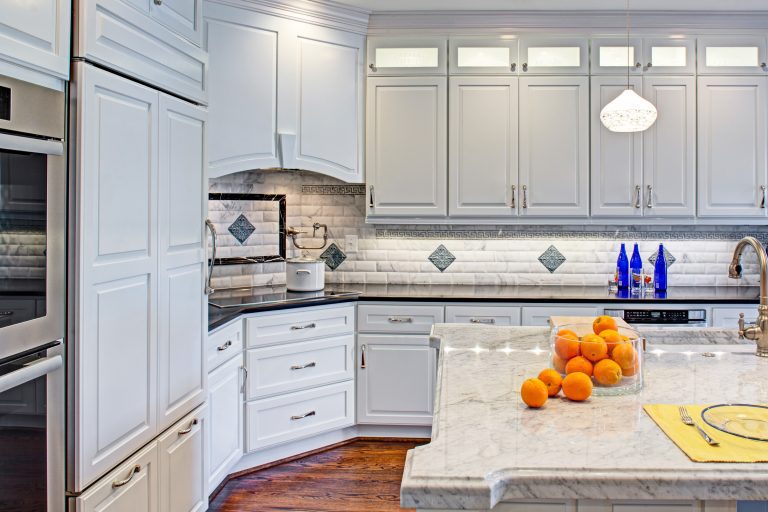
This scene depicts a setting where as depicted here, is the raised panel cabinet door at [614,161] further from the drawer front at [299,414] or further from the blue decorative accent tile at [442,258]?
the drawer front at [299,414]

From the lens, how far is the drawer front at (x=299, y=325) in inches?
125

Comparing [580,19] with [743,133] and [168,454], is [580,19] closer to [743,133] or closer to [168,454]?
[743,133]

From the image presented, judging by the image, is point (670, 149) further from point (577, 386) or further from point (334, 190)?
point (577, 386)

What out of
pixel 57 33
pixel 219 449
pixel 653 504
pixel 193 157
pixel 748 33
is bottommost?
pixel 219 449

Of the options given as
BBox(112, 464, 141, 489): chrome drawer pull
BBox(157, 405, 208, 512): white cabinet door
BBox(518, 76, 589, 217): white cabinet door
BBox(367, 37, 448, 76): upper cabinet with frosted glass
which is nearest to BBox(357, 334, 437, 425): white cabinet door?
BBox(518, 76, 589, 217): white cabinet door

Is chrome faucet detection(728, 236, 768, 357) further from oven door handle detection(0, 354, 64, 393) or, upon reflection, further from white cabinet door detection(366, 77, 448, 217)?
white cabinet door detection(366, 77, 448, 217)

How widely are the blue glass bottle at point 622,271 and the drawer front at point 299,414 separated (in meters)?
1.82

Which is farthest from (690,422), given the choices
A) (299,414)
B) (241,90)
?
(241,90)

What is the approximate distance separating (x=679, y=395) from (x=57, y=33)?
1.78 metres

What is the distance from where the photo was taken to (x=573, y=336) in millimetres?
1477

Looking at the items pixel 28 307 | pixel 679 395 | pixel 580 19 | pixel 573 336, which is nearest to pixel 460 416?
pixel 573 336

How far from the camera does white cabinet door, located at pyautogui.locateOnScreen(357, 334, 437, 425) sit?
11.8ft

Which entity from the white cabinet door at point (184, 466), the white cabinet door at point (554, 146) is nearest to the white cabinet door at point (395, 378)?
the white cabinet door at point (554, 146)

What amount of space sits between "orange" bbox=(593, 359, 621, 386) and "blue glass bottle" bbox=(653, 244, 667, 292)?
2.70 metres
